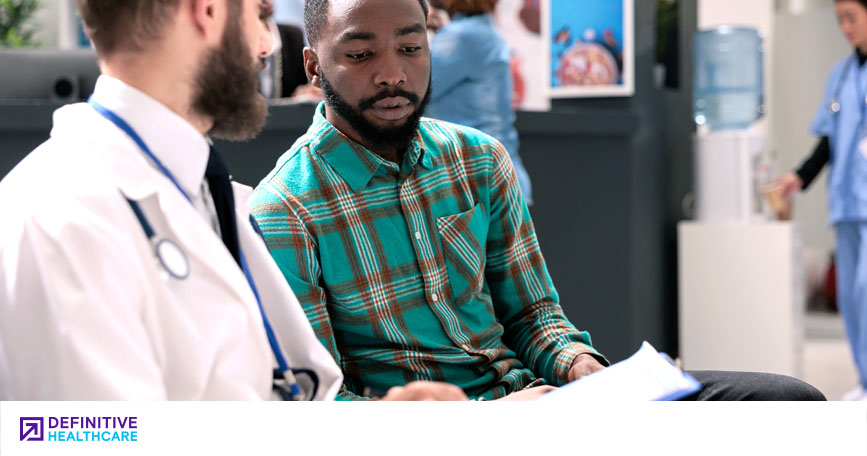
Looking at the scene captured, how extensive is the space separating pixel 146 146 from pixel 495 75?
2.11 meters

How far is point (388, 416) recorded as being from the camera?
988mm

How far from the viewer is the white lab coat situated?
792mm

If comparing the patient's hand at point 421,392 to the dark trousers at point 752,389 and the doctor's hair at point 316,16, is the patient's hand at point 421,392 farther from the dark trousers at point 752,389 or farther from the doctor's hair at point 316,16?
the doctor's hair at point 316,16

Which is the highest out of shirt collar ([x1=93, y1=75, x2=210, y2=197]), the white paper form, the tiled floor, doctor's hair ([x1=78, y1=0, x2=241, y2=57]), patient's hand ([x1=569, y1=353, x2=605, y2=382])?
doctor's hair ([x1=78, y1=0, x2=241, y2=57])

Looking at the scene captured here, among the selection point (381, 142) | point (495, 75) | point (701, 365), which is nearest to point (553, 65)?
point (495, 75)

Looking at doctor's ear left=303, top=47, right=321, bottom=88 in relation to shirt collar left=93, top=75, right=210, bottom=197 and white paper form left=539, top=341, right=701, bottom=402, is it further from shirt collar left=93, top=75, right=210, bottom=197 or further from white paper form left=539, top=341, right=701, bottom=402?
white paper form left=539, top=341, right=701, bottom=402

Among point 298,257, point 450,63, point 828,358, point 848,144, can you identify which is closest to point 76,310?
point 298,257

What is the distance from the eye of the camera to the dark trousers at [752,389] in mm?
1388

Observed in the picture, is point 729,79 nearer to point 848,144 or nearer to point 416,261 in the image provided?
point 848,144

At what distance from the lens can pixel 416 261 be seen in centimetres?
140

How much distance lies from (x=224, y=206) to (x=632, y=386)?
1.47 feet

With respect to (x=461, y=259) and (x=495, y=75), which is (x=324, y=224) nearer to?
(x=461, y=259)

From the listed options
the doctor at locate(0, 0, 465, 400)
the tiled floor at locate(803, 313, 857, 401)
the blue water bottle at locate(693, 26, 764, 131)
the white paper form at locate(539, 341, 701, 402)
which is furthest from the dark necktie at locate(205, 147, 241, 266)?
the blue water bottle at locate(693, 26, 764, 131)

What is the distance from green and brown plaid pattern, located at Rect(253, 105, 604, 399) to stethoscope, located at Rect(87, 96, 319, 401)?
325 mm
